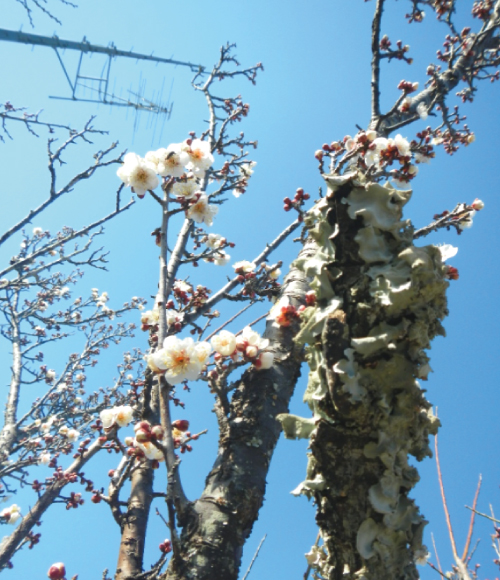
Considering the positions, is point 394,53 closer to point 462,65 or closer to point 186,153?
point 462,65

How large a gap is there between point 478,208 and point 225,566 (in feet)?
12.5

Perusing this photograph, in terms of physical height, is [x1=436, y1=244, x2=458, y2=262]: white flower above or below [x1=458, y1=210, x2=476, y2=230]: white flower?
below

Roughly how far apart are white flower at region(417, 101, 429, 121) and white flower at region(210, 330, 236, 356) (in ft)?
8.69

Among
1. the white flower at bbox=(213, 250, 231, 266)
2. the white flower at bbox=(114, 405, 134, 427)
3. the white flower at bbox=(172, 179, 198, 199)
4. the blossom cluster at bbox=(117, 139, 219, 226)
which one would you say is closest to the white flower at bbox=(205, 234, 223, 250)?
the white flower at bbox=(213, 250, 231, 266)

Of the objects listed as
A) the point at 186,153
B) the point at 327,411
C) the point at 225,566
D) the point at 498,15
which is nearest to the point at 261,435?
the point at 225,566

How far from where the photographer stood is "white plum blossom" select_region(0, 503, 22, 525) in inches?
238

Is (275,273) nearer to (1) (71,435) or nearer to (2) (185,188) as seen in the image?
(2) (185,188)

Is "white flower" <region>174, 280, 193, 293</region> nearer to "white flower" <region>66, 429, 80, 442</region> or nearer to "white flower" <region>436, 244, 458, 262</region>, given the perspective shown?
"white flower" <region>436, 244, 458, 262</region>

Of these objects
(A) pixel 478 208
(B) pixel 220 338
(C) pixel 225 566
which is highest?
(A) pixel 478 208

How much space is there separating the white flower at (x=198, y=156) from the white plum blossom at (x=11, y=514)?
236 inches

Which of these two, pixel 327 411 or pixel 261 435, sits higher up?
pixel 261 435

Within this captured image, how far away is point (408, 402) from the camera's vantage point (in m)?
1.10

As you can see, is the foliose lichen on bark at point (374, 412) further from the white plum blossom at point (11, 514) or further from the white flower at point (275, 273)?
the white plum blossom at point (11, 514)

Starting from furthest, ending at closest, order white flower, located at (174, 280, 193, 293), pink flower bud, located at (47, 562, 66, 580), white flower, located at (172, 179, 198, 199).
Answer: white flower, located at (174, 280, 193, 293)
white flower, located at (172, 179, 198, 199)
pink flower bud, located at (47, 562, 66, 580)
